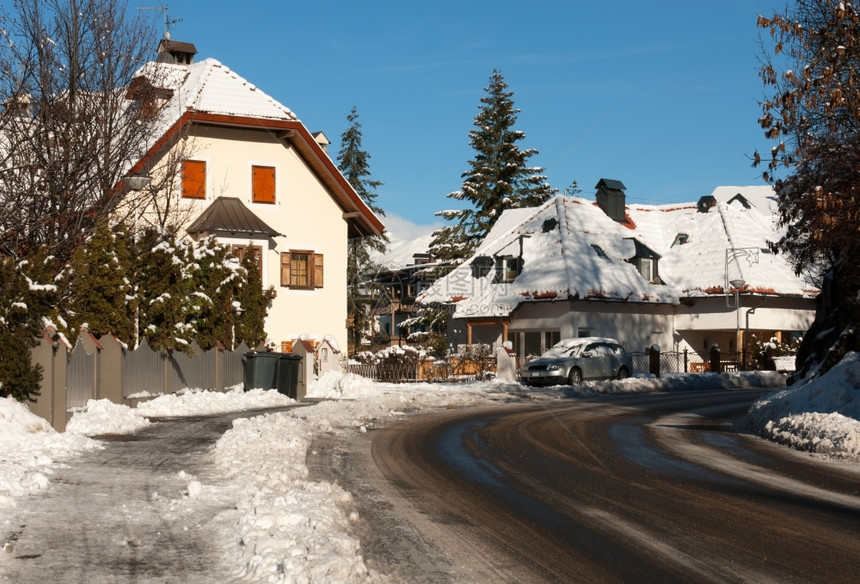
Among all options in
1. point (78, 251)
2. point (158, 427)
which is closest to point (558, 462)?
point (158, 427)

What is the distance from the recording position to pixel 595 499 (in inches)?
411

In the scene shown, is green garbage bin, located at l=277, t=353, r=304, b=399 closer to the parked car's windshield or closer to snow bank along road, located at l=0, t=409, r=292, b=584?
the parked car's windshield

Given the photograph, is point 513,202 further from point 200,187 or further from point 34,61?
point 34,61

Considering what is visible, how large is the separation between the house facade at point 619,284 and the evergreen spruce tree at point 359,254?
31.0 ft

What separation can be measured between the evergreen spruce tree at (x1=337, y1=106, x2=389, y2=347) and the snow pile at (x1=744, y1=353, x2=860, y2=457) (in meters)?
45.1

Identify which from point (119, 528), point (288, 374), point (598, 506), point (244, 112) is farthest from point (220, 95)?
point (119, 528)

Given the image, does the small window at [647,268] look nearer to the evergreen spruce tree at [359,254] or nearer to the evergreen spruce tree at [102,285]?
the evergreen spruce tree at [359,254]

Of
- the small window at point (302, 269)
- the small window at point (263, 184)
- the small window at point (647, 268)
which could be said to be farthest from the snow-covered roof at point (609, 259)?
the small window at point (263, 184)

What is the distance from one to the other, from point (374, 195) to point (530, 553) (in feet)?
207

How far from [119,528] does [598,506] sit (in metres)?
4.62

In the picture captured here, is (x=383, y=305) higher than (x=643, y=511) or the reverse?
higher

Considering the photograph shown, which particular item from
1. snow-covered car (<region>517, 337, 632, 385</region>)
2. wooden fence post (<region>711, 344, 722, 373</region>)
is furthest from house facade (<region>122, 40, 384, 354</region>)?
wooden fence post (<region>711, 344, 722, 373</region>)

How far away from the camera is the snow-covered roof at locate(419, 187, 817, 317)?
5106 centimetres

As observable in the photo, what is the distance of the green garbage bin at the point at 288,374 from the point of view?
2833 cm
